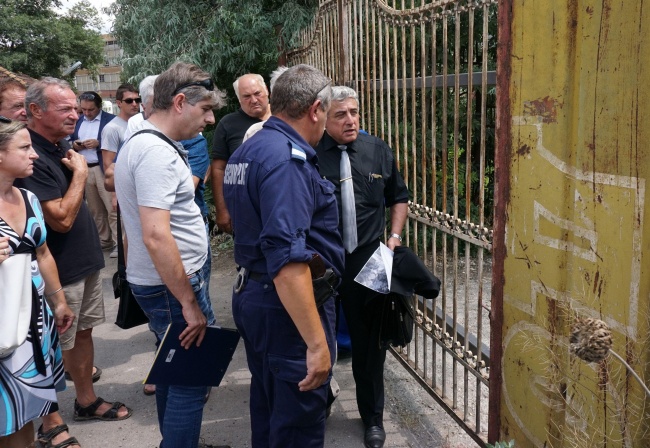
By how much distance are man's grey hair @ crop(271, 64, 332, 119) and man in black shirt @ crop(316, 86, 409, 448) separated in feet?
2.73

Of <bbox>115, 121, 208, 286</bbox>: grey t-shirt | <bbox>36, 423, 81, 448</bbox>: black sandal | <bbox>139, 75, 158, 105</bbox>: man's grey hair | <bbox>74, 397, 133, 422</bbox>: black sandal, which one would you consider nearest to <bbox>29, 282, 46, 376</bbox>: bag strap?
<bbox>115, 121, 208, 286</bbox>: grey t-shirt

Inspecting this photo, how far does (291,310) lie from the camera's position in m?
2.11

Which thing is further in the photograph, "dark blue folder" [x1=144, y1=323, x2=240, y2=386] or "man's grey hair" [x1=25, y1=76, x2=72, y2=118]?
"man's grey hair" [x1=25, y1=76, x2=72, y2=118]

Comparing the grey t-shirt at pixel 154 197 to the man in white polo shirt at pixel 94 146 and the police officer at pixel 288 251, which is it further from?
the man in white polo shirt at pixel 94 146

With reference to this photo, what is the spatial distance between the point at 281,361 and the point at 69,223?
5.39 feet

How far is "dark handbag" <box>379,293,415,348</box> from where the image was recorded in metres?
3.09

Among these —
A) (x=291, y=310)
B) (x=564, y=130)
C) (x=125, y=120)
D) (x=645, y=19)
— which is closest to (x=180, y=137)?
(x=291, y=310)

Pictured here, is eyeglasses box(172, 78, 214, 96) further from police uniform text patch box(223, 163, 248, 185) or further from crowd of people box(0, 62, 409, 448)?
police uniform text patch box(223, 163, 248, 185)

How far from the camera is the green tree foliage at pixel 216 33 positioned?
693 cm

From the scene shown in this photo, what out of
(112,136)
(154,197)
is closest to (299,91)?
(154,197)

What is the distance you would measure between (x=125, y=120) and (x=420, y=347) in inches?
153

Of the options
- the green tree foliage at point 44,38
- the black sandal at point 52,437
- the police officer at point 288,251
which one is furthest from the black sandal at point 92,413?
the green tree foliage at point 44,38

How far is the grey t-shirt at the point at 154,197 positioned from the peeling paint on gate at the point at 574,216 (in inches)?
55.1

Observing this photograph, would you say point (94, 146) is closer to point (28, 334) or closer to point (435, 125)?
point (28, 334)
